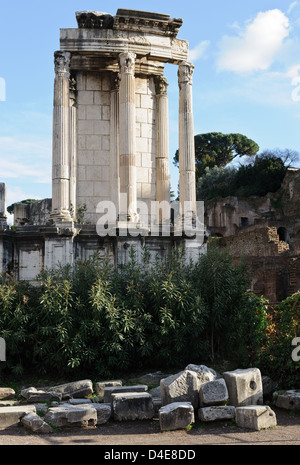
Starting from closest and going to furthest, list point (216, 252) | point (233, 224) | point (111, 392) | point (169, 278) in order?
point (111, 392)
point (169, 278)
point (216, 252)
point (233, 224)

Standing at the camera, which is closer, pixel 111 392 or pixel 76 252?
pixel 111 392

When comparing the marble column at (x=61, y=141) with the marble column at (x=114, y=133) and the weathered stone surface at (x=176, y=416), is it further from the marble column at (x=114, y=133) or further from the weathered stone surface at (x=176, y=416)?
the weathered stone surface at (x=176, y=416)

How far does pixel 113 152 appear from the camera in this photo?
15562mm

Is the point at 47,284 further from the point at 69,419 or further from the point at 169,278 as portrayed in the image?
the point at 69,419

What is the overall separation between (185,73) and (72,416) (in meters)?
9.92

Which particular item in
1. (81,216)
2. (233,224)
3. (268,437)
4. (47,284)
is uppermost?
(233,224)

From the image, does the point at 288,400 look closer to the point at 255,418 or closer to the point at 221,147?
the point at 255,418

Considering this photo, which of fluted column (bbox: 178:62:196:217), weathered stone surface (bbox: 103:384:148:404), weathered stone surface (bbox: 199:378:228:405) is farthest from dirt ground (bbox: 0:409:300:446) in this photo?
fluted column (bbox: 178:62:196:217)

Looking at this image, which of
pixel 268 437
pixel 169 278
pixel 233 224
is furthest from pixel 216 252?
pixel 233 224

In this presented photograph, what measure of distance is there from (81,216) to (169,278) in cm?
426

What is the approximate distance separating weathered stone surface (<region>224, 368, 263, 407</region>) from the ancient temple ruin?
Answer: 4.90 metres

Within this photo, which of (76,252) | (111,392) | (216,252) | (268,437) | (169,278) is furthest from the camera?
(76,252)

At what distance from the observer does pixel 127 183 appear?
1438cm

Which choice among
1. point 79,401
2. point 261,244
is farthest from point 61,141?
point 261,244
